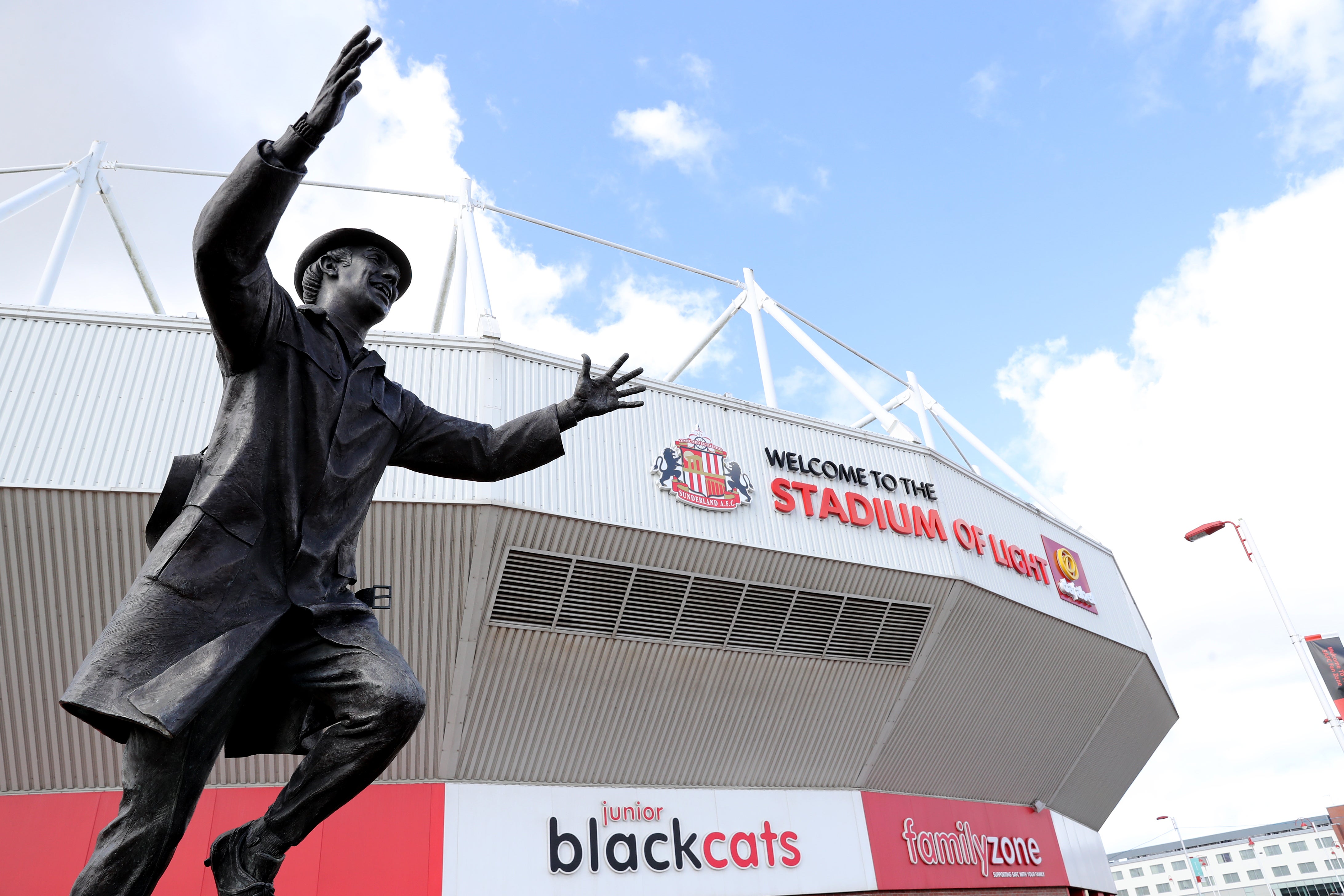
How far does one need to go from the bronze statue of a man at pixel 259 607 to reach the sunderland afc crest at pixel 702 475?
32.1ft

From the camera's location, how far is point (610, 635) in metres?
13.0

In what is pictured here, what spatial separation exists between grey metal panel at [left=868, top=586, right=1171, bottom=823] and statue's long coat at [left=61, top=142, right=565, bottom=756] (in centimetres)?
1374

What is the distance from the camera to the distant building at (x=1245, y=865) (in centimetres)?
6462

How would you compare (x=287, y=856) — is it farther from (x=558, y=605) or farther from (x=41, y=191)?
(x=41, y=191)

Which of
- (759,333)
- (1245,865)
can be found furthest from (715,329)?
(1245,865)

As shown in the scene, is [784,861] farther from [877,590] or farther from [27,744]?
[27,744]

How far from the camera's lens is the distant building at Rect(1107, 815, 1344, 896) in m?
64.6

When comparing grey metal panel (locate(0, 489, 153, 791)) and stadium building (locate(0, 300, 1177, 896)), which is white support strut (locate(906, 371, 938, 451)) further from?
grey metal panel (locate(0, 489, 153, 791))

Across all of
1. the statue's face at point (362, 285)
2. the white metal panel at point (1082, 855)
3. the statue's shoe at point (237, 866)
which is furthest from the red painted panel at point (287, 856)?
the white metal panel at point (1082, 855)

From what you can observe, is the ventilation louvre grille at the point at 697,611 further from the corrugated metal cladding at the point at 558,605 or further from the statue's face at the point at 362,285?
the statue's face at the point at 362,285

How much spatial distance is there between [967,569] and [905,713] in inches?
118

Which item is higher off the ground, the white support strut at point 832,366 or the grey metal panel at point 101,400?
the white support strut at point 832,366

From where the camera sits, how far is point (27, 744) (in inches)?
435

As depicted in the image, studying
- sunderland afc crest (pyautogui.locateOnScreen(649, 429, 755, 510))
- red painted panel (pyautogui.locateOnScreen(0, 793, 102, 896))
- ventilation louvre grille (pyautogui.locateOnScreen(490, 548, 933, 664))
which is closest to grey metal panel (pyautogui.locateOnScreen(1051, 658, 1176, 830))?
ventilation louvre grille (pyautogui.locateOnScreen(490, 548, 933, 664))
